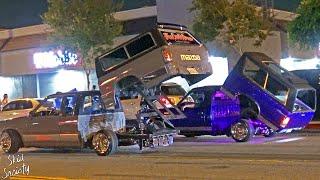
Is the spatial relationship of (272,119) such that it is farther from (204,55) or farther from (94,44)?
(94,44)

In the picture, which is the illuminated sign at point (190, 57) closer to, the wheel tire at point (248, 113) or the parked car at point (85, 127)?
the parked car at point (85, 127)

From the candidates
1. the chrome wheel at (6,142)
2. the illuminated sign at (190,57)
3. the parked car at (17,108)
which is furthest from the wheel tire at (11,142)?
A: the parked car at (17,108)

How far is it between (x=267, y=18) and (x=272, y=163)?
18191 mm

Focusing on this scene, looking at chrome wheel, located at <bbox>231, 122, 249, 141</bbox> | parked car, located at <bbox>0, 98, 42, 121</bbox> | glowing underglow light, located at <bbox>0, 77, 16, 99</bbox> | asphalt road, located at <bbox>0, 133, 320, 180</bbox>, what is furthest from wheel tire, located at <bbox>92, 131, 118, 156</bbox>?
glowing underglow light, located at <bbox>0, 77, 16, 99</bbox>

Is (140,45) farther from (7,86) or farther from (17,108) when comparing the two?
(7,86)

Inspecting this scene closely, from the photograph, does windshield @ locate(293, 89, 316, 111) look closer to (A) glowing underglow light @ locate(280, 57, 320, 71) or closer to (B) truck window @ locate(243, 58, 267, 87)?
(B) truck window @ locate(243, 58, 267, 87)

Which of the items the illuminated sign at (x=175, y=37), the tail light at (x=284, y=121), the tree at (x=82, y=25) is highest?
the tree at (x=82, y=25)

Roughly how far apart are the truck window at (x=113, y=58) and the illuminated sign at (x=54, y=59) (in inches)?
619

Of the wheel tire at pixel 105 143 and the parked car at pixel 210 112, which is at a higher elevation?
the parked car at pixel 210 112

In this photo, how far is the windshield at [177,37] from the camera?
1627 centimetres

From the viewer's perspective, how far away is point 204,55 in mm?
17266

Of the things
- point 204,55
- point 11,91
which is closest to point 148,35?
point 204,55

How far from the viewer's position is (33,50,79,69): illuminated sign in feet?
108

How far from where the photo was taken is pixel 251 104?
1809cm
